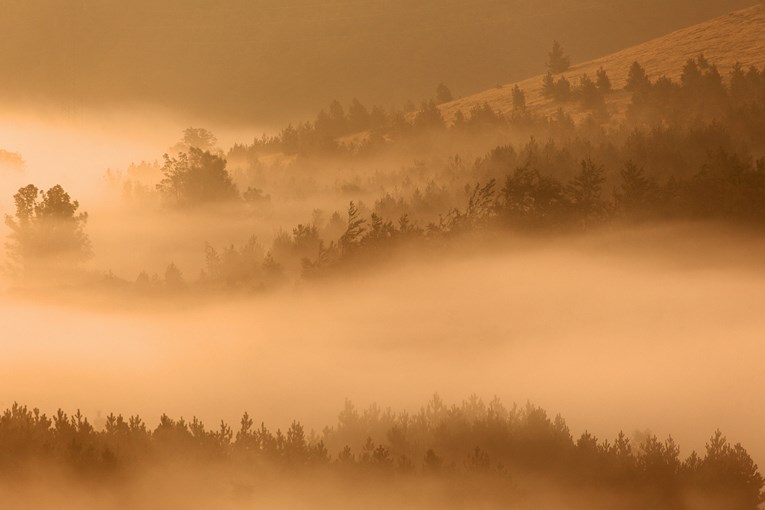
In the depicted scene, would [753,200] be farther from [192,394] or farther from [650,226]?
[192,394]

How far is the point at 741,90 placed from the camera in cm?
10950

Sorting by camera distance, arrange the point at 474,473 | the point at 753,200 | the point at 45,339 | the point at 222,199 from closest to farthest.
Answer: the point at 474,473 < the point at 45,339 < the point at 753,200 < the point at 222,199

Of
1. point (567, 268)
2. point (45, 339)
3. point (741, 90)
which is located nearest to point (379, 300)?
point (567, 268)

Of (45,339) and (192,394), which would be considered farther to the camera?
(45,339)

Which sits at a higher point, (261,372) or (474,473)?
(261,372)

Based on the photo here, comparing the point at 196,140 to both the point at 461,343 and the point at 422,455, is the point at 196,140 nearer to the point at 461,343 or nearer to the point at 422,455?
the point at 461,343

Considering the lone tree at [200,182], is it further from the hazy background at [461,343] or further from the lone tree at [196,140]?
the lone tree at [196,140]

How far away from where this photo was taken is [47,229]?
82688mm

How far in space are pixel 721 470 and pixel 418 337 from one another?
148 feet

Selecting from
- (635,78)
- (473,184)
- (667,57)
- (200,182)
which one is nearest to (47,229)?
(200,182)

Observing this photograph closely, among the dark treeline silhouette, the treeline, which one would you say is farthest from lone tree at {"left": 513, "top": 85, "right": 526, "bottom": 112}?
the dark treeline silhouette

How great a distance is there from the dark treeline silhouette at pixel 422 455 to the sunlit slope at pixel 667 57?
76210 millimetres

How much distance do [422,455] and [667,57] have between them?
9841 centimetres

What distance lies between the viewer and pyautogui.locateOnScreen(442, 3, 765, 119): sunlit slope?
123 m
